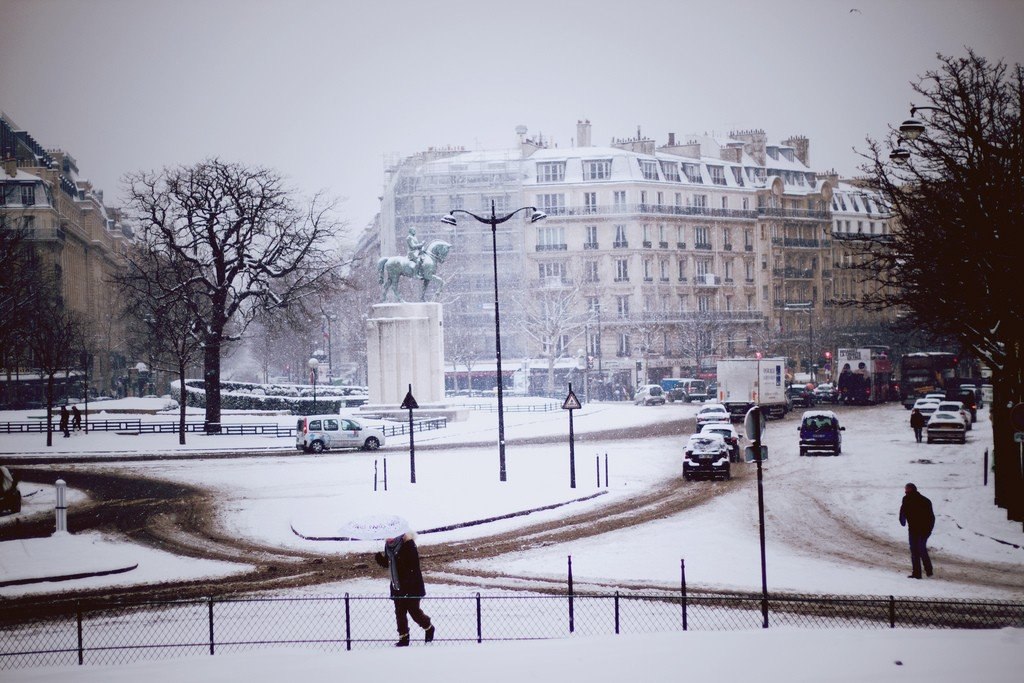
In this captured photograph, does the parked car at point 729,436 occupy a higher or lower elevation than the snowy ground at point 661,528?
higher

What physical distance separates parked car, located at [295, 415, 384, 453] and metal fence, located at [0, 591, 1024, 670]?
2444 centimetres

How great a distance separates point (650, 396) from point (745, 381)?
13.9m

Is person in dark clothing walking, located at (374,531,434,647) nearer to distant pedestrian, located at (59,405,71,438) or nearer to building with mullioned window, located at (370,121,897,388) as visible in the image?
distant pedestrian, located at (59,405,71,438)

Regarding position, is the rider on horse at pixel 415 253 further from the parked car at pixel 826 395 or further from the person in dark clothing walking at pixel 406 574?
the person in dark clothing walking at pixel 406 574

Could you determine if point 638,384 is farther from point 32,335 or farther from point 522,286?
point 32,335

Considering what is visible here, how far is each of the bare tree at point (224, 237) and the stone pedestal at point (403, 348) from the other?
3468 millimetres

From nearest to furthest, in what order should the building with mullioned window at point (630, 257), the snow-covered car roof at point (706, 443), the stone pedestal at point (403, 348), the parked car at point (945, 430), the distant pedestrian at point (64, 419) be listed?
the snow-covered car roof at point (706, 443) → the parked car at point (945, 430) → the distant pedestrian at point (64, 419) → the stone pedestal at point (403, 348) → the building with mullioned window at point (630, 257)

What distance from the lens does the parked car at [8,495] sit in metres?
24.5

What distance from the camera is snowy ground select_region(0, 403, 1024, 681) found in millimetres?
11758

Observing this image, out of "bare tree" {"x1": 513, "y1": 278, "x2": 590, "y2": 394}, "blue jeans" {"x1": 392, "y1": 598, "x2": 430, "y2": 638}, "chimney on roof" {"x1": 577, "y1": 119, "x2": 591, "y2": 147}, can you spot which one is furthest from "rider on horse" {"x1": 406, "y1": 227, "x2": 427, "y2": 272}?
"chimney on roof" {"x1": 577, "y1": 119, "x2": 591, "y2": 147}

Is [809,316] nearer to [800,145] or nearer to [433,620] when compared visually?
[800,145]

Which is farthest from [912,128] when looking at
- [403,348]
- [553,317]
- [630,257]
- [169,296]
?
[630,257]

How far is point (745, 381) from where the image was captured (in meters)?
50.5

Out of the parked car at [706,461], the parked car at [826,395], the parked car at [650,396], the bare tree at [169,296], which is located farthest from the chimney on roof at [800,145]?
the parked car at [706,461]
